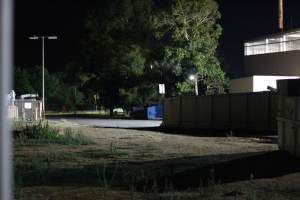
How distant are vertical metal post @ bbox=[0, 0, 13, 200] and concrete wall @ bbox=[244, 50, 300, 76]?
45.2m

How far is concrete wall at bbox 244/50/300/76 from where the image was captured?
4622cm

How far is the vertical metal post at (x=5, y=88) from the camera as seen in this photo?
6.23 feet

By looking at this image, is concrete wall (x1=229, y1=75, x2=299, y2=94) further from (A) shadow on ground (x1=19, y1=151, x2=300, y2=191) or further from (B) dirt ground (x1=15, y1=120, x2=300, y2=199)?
(A) shadow on ground (x1=19, y1=151, x2=300, y2=191)

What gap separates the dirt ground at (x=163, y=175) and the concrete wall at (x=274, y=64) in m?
27.9

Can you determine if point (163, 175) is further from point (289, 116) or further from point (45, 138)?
point (45, 138)

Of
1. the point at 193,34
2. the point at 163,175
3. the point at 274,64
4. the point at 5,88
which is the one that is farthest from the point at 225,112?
the point at 5,88

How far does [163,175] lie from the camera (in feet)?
42.2

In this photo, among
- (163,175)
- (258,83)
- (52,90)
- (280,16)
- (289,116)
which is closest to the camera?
(163,175)

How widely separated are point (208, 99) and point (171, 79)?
2499cm

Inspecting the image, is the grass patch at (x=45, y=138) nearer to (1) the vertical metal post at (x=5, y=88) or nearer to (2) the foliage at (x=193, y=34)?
(1) the vertical metal post at (x=5, y=88)

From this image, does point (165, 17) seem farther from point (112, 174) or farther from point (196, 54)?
point (112, 174)

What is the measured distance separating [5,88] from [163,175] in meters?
11.1

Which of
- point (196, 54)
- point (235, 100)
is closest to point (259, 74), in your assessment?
point (196, 54)

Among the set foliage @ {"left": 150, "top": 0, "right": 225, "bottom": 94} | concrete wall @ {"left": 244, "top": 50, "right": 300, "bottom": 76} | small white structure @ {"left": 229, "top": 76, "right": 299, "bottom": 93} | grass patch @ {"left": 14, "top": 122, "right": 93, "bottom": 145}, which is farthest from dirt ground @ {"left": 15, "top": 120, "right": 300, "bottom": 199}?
foliage @ {"left": 150, "top": 0, "right": 225, "bottom": 94}
